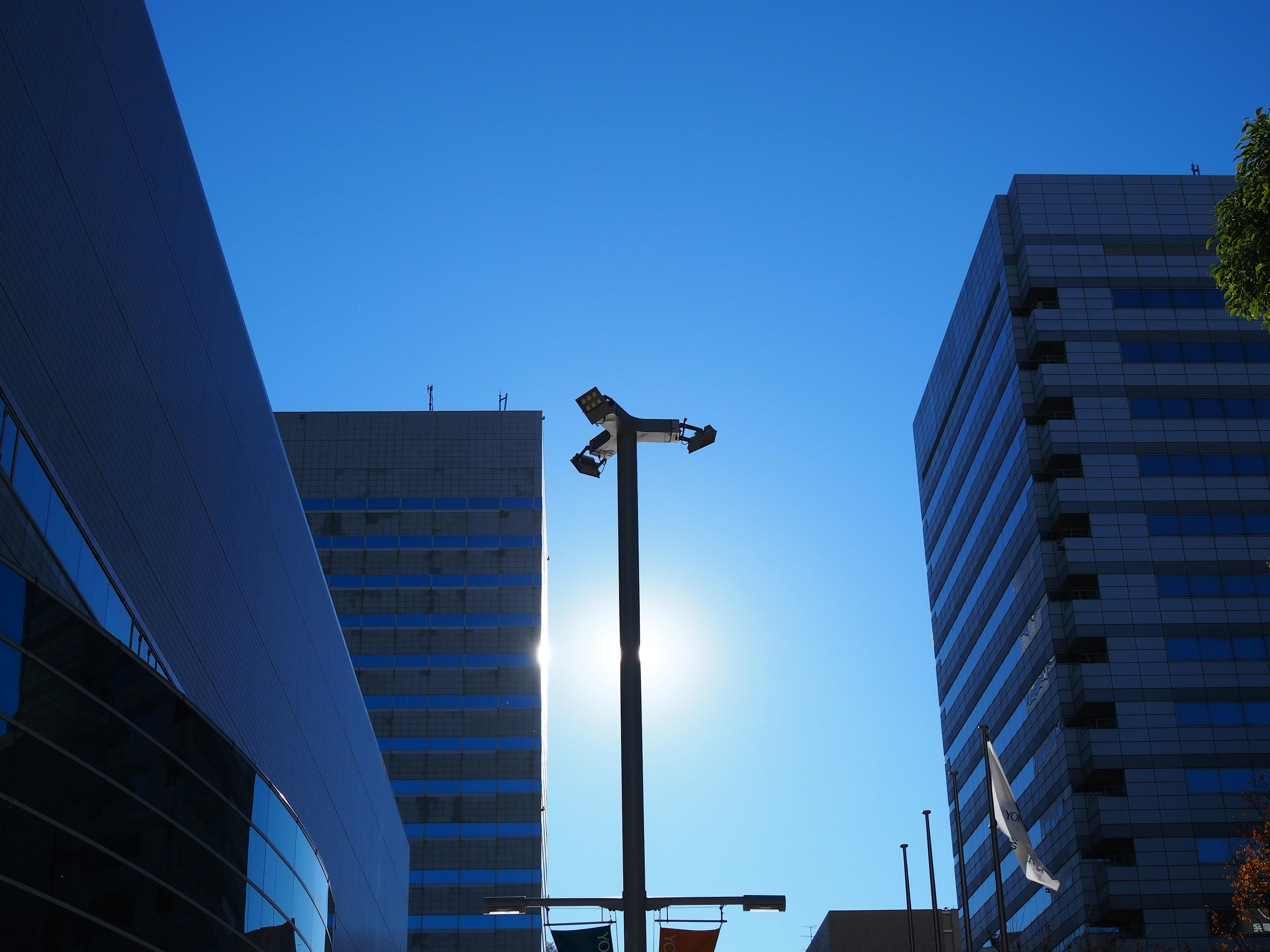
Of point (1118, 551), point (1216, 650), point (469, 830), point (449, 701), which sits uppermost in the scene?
point (449, 701)

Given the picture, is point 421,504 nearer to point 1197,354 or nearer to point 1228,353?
point 1197,354

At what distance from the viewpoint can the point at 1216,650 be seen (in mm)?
69250

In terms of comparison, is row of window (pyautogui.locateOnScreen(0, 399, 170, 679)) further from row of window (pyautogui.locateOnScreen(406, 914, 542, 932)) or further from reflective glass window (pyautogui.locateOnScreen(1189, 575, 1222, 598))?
row of window (pyautogui.locateOnScreen(406, 914, 542, 932))

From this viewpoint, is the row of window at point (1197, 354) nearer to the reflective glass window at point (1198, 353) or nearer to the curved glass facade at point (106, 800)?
the reflective glass window at point (1198, 353)

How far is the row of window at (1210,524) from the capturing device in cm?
7131

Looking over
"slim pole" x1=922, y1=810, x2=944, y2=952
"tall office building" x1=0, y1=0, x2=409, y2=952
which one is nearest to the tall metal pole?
"slim pole" x1=922, y1=810, x2=944, y2=952

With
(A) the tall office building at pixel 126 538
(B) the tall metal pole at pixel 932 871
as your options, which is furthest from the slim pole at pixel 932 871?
(A) the tall office building at pixel 126 538

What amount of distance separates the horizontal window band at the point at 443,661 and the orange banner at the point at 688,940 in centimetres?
9343

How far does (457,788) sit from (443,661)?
Result: 974cm

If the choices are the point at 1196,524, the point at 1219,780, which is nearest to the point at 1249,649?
the point at 1196,524

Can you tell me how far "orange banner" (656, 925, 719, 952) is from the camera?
1471 centimetres

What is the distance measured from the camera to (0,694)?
52.9 feet

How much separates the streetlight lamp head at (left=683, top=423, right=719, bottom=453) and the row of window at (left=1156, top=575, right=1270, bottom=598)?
204ft

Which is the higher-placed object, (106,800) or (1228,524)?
(1228,524)
